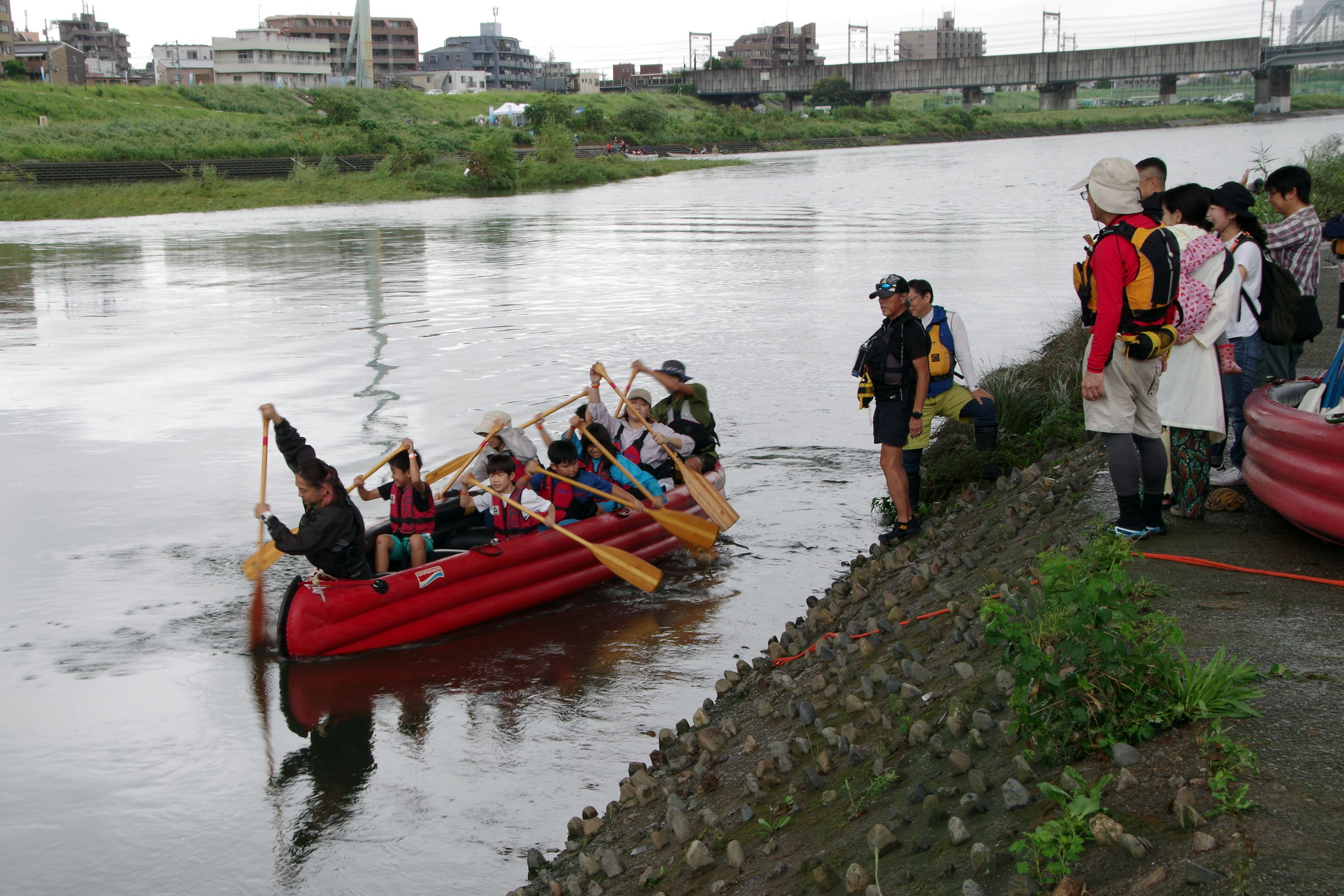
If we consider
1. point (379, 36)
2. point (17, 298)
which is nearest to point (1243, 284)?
point (17, 298)

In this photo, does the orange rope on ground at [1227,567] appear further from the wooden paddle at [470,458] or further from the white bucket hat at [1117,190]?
the wooden paddle at [470,458]

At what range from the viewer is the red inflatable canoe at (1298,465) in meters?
4.64

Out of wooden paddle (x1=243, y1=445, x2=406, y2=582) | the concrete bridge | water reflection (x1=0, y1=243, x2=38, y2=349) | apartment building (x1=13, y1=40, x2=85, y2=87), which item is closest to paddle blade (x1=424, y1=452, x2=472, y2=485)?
wooden paddle (x1=243, y1=445, x2=406, y2=582)

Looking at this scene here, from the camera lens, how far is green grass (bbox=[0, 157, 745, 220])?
4141cm

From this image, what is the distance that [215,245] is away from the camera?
100 feet

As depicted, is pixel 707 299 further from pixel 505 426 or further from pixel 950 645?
pixel 950 645

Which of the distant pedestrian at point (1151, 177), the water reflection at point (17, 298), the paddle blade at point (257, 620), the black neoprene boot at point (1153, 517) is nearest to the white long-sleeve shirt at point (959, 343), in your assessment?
the distant pedestrian at point (1151, 177)

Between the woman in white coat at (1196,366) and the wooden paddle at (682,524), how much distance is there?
3.74m

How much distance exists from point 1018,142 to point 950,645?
84.7 metres

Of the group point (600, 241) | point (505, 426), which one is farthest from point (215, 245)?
point (505, 426)

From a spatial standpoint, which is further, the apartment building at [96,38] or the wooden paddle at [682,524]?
the apartment building at [96,38]

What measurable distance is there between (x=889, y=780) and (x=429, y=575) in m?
4.24

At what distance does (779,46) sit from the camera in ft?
525

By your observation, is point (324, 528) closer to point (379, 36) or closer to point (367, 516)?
point (367, 516)
